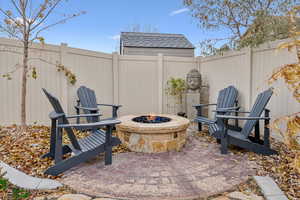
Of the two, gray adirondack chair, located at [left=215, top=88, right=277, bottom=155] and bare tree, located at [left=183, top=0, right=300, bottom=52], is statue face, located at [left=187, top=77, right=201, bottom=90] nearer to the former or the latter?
bare tree, located at [left=183, top=0, right=300, bottom=52]

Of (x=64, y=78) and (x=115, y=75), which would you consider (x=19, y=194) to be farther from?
(x=115, y=75)

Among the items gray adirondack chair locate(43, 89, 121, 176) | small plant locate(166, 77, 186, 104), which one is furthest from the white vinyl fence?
gray adirondack chair locate(43, 89, 121, 176)

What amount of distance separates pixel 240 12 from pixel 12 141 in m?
5.59

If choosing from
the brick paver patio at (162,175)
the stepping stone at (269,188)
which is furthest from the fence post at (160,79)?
the stepping stone at (269,188)

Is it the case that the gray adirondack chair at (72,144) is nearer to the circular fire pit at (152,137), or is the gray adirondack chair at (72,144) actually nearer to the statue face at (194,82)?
the circular fire pit at (152,137)

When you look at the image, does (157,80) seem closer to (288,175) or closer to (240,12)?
(240,12)

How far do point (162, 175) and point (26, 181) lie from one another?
147cm

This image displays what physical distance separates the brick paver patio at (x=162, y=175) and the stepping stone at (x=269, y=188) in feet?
0.59

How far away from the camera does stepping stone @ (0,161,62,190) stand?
2.06 metres

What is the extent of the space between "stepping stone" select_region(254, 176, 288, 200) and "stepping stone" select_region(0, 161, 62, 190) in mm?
2031

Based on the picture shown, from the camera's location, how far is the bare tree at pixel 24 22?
357 cm

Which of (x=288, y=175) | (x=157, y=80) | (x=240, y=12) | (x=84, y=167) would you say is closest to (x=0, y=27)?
(x=84, y=167)

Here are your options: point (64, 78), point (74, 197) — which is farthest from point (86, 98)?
point (74, 197)

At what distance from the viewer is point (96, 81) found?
16.7ft
